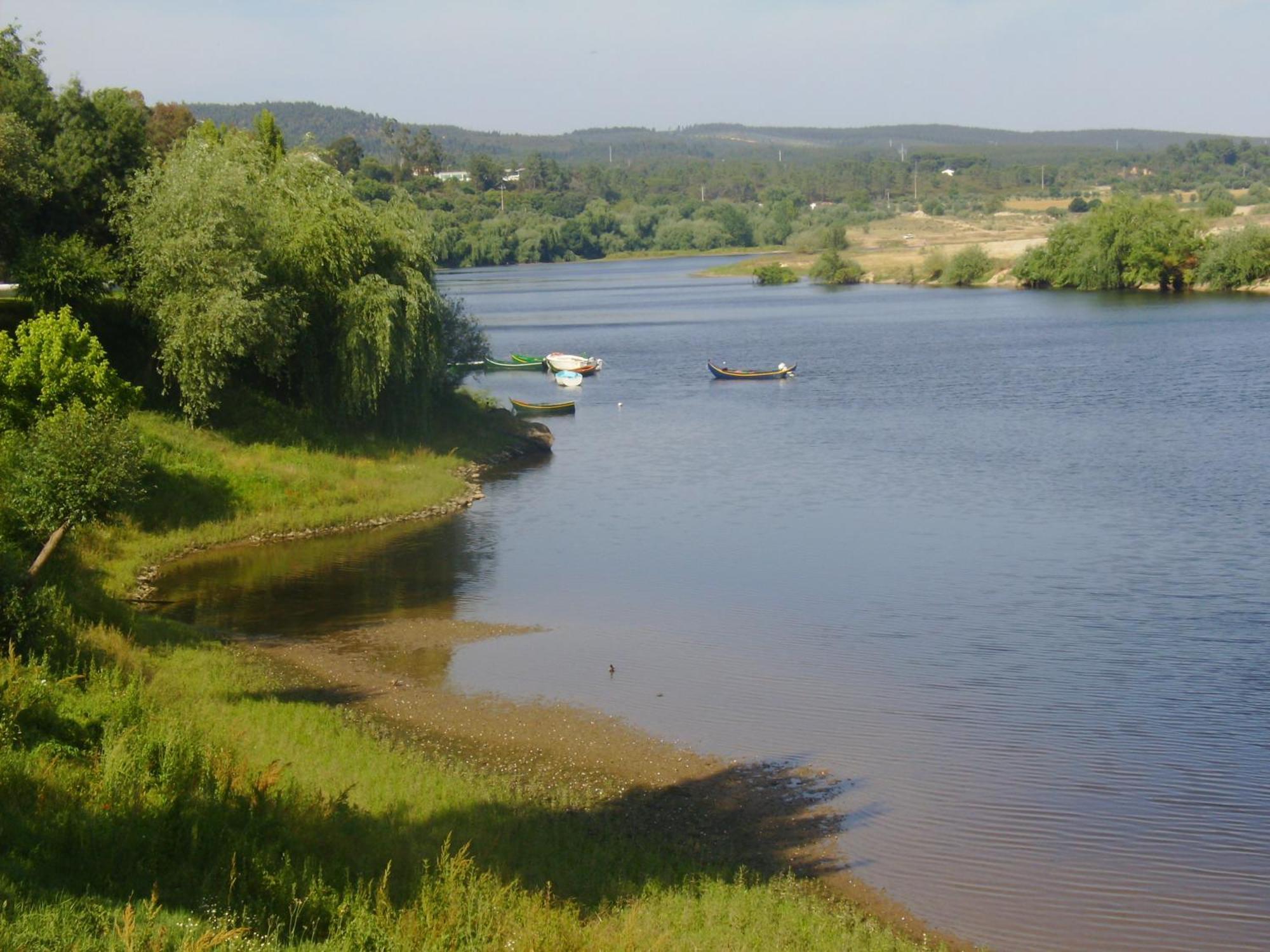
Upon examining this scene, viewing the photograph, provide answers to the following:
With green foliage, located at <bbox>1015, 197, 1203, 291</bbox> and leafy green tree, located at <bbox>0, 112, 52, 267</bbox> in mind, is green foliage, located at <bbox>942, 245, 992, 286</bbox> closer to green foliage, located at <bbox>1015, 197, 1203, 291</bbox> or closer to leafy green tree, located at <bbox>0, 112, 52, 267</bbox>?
green foliage, located at <bbox>1015, 197, 1203, 291</bbox>

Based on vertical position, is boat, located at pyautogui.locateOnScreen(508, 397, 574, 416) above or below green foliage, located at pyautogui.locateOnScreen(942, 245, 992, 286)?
below

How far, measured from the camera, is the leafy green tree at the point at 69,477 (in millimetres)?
20594

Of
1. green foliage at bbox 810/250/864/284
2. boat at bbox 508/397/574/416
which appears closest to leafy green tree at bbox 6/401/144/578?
boat at bbox 508/397/574/416

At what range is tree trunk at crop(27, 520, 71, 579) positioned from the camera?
19519 mm

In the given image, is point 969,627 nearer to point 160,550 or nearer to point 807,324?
point 160,550

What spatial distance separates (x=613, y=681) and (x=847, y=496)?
17043 millimetres

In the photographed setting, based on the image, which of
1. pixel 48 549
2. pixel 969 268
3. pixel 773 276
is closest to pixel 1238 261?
pixel 969 268

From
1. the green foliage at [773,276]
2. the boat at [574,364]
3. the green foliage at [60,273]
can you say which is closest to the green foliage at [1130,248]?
the green foliage at [773,276]

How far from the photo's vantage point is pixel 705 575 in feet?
89.8

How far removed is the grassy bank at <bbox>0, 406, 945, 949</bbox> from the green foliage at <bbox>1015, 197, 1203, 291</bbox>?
97255 millimetres

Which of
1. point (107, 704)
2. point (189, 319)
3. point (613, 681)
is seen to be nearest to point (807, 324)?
point (189, 319)

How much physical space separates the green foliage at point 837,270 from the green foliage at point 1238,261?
4598cm

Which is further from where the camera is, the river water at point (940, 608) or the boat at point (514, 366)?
the boat at point (514, 366)

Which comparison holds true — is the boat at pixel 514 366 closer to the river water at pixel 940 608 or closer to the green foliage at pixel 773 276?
the river water at pixel 940 608
